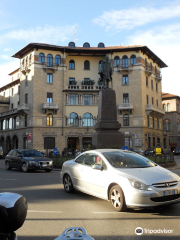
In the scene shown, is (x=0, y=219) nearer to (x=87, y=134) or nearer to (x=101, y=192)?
(x=101, y=192)

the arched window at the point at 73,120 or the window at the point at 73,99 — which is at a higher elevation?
the window at the point at 73,99

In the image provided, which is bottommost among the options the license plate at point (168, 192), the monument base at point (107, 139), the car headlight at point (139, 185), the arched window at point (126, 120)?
the license plate at point (168, 192)

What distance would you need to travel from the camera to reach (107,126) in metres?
18.7

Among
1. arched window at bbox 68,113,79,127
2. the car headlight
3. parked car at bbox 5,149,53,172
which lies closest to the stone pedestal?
parked car at bbox 5,149,53,172

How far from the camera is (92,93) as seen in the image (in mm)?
48125

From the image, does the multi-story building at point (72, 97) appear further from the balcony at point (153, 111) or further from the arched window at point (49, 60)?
→ the balcony at point (153, 111)

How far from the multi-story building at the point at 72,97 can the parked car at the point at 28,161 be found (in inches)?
1084

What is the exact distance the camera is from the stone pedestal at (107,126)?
18141 millimetres

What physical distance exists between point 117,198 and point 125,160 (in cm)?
128

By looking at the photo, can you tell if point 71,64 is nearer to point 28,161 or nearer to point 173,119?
point 173,119

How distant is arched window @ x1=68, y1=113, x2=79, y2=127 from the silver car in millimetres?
38907

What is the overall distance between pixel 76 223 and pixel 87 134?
41844 mm

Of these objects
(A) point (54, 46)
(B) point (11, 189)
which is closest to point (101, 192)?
(B) point (11, 189)

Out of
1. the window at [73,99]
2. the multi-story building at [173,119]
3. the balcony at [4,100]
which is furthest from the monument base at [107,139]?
the multi-story building at [173,119]
